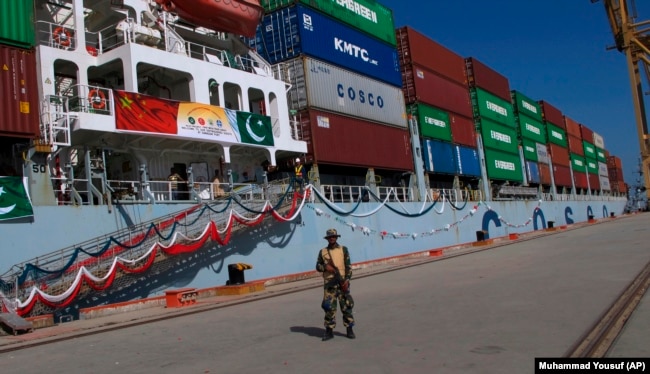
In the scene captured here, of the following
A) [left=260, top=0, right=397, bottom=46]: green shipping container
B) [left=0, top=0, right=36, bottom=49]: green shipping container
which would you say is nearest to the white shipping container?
[left=260, top=0, right=397, bottom=46]: green shipping container

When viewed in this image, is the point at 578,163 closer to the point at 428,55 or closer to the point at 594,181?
the point at 594,181

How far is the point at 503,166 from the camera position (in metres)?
46.0

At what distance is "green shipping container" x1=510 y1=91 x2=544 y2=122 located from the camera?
54406 mm

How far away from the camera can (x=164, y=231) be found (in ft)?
53.3

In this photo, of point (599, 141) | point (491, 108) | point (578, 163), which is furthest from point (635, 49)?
point (599, 141)

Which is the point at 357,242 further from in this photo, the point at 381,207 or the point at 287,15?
the point at 287,15

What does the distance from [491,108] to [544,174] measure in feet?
50.9

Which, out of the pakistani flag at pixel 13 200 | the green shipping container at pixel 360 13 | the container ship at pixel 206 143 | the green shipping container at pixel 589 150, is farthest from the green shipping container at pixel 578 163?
the pakistani flag at pixel 13 200

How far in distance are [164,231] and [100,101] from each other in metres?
4.36

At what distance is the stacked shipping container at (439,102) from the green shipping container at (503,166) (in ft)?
8.30

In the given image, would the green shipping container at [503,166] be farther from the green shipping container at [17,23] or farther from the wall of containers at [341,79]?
the green shipping container at [17,23]

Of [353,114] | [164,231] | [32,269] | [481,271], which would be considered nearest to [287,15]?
[353,114]

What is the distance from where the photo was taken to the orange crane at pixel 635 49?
121 feet

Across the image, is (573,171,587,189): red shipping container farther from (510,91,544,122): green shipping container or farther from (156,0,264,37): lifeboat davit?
(156,0,264,37): lifeboat davit
